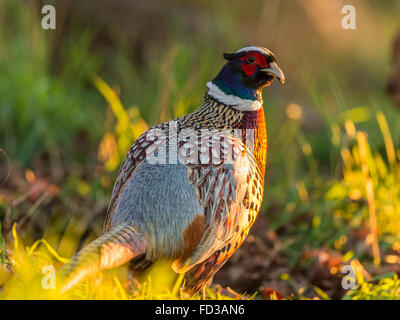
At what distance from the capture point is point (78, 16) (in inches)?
332

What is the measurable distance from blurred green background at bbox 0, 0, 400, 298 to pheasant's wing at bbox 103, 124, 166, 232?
665 mm

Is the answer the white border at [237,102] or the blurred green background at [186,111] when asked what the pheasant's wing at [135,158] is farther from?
the blurred green background at [186,111]

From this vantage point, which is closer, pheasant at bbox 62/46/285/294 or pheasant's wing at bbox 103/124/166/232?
pheasant at bbox 62/46/285/294

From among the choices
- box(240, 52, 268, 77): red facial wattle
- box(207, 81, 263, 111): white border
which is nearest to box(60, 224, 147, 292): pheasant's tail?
box(207, 81, 263, 111): white border

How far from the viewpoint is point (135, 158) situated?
283cm

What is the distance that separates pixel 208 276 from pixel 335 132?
6.93 ft

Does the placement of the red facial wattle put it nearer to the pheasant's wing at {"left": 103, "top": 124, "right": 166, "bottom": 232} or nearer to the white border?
the white border

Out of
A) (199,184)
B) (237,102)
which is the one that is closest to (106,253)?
(199,184)

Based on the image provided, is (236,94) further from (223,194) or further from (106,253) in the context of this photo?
(106,253)

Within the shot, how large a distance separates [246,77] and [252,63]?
88 millimetres

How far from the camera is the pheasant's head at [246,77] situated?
289 centimetres

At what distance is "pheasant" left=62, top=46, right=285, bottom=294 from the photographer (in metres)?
2.52

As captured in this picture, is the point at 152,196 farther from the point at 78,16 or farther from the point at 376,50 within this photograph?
the point at 376,50
